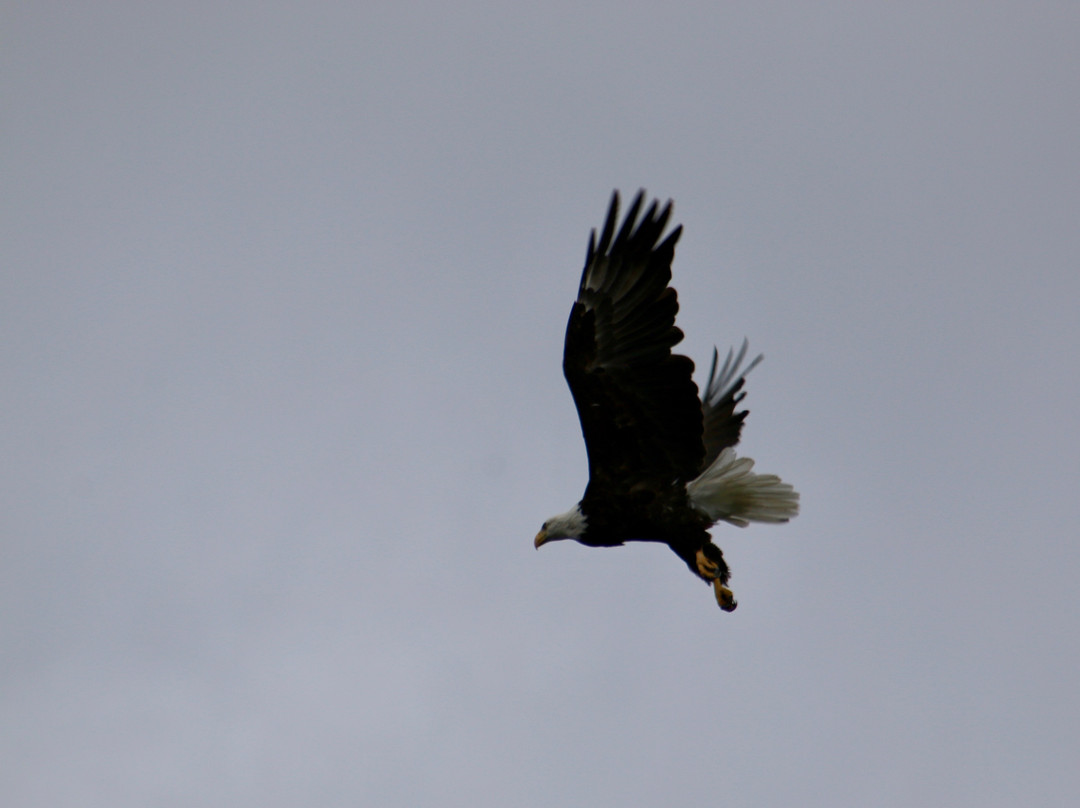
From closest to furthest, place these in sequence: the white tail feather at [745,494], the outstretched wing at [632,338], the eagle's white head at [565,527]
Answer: the outstretched wing at [632,338] < the eagle's white head at [565,527] < the white tail feather at [745,494]

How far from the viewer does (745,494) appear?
9.04 m

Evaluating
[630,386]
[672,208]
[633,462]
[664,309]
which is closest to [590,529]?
[633,462]

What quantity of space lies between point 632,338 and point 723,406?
2.23 meters

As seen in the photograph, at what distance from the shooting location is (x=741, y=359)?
9.72 m

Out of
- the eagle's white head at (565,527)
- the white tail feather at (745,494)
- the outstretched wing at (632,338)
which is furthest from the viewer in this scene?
the white tail feather at (745,494)

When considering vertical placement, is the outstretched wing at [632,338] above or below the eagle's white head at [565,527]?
above

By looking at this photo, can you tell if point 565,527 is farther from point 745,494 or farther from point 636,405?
point 745,494

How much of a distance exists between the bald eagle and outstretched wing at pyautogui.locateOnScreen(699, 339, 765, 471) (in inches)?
27.6

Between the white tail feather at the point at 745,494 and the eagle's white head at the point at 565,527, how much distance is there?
44.9 inches

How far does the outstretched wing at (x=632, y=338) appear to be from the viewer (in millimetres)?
7457

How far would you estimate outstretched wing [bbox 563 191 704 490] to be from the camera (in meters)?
7.46

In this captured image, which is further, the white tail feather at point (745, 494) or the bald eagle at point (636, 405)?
the white tail feather at point (745, 494)

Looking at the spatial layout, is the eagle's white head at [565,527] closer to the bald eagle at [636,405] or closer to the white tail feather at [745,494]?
the bald eagle at [636,405]

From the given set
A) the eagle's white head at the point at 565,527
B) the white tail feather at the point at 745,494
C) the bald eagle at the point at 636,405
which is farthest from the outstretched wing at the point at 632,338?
the white tail feather at the point at 745,494
